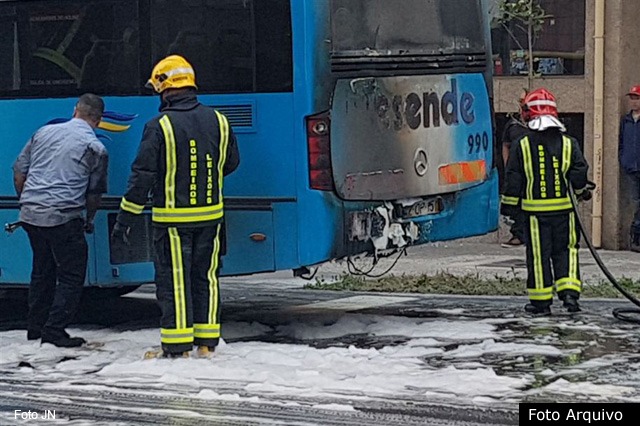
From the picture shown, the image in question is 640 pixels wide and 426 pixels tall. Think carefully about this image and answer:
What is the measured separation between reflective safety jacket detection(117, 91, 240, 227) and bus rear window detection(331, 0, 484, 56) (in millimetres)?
1167

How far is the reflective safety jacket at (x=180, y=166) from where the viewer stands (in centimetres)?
908

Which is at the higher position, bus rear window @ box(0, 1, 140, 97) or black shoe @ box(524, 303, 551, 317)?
bus rear window @ box(0, 1, 140, 97)

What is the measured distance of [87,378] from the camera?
880 cm

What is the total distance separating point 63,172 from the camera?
9.84 m

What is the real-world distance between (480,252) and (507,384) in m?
8.74

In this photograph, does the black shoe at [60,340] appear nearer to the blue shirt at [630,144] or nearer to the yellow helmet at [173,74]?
the yellow helmet at [173,74]

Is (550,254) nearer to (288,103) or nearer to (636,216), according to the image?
(288,103)

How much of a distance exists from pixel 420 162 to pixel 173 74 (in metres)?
2.12

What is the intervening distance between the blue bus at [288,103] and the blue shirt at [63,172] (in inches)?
14.9

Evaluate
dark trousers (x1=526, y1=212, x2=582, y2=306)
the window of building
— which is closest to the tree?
the window of building

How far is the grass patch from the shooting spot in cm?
1258

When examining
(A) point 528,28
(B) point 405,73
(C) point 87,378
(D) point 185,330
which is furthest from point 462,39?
(A) point 528,28

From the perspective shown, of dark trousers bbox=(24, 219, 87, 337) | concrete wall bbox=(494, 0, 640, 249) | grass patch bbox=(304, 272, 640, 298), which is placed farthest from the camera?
concrete wall bbox=(494, 0, 640, 249)

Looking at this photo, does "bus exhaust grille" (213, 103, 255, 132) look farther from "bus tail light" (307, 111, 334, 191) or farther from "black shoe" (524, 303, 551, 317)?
"black shoe" (524, 303, 551, 317)
